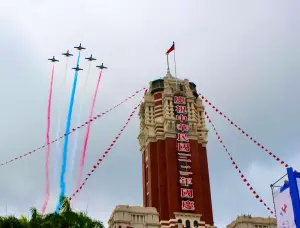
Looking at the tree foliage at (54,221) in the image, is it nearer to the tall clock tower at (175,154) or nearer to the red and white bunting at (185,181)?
the tall clock tower at (175,154)

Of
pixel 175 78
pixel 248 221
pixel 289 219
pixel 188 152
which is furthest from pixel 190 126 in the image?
pixel 289 219

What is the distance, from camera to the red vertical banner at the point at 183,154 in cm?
9957

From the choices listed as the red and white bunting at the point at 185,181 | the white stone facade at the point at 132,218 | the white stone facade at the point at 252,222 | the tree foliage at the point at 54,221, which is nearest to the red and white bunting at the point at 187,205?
the red and white bunting at the point at 185,181

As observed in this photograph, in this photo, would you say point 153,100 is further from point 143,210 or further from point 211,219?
point 143,210

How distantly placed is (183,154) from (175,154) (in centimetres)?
151

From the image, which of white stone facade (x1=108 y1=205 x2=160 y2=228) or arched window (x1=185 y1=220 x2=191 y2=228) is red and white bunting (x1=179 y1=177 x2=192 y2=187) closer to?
arched window (x1=185 y1=220 x2=191 y2=228)

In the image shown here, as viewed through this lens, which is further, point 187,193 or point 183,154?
point 183,154

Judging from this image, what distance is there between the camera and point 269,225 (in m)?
85.1

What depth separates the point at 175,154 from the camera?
104 metres

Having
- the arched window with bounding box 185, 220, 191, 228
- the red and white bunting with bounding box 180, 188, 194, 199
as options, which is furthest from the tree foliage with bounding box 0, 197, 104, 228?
the red and white bunting with bounding box 180, 188, 194, 199

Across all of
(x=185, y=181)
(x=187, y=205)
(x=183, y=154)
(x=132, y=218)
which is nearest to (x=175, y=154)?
(x=183, y=154)

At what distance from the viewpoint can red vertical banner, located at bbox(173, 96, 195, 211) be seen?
99.6 m

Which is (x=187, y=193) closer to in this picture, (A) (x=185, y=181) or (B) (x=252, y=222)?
(A) (x=185, y=181)

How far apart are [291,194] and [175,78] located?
70565 millimetres
